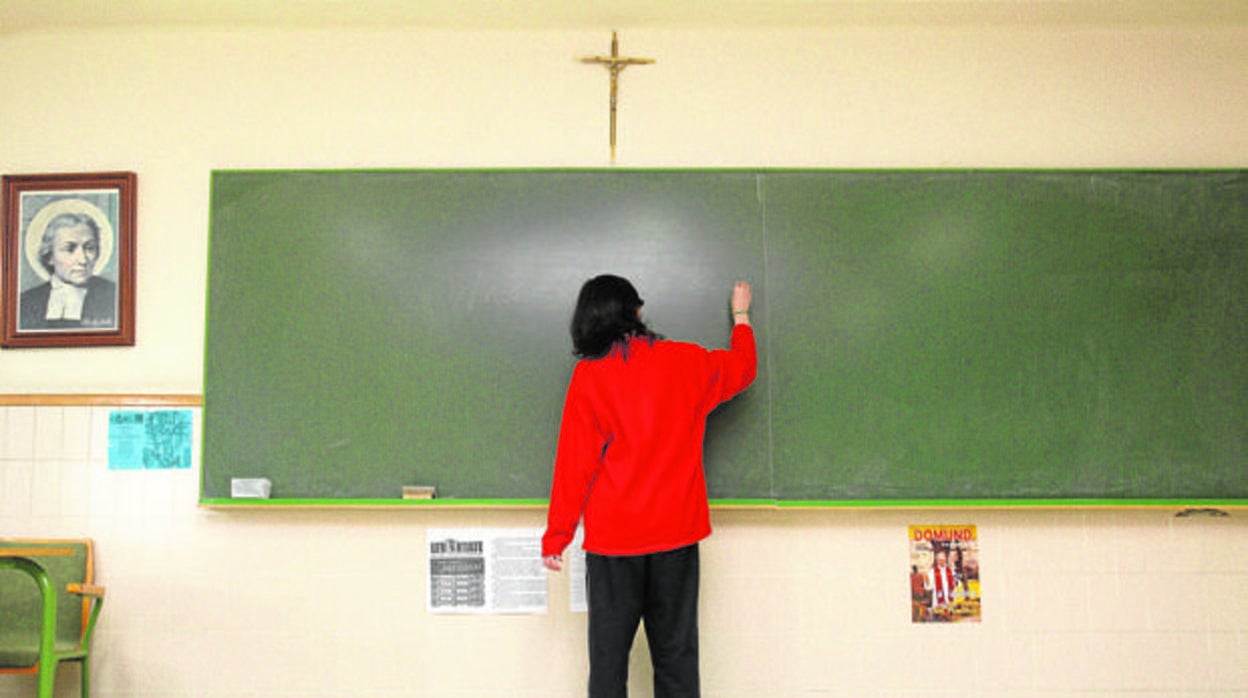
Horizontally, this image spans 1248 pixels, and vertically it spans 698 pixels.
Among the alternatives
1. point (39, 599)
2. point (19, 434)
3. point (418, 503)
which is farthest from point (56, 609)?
point (418, 503)

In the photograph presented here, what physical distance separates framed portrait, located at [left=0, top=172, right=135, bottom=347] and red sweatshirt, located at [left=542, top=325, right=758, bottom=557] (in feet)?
5.54

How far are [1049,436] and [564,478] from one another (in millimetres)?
1640

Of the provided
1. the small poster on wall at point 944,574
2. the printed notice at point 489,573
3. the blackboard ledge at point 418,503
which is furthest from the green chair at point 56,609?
the small poster on wall at point 944,574

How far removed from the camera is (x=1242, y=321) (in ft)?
9.73

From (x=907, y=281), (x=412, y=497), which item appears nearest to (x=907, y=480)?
(x=907, y=281)

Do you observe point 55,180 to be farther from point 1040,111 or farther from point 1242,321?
point 1242,321

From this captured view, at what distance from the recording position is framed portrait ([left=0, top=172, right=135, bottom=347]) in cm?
306

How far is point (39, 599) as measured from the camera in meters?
2.89

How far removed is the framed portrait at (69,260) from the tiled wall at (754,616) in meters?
0.77

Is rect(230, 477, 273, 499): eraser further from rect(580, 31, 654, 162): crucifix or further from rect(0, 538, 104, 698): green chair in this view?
rect(580, 31, 654, 162): crucifix

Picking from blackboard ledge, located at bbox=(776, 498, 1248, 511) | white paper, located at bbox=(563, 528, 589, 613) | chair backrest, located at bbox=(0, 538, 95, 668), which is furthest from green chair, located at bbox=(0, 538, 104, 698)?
blackboard ledge, located at bbox=(776, 498, 1248, 511)

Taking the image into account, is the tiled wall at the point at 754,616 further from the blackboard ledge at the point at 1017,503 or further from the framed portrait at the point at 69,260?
the framed portrait at the point at 69,260

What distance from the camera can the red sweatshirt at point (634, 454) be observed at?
241 centimetres

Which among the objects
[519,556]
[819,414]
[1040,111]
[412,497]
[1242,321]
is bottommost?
[519,556]
